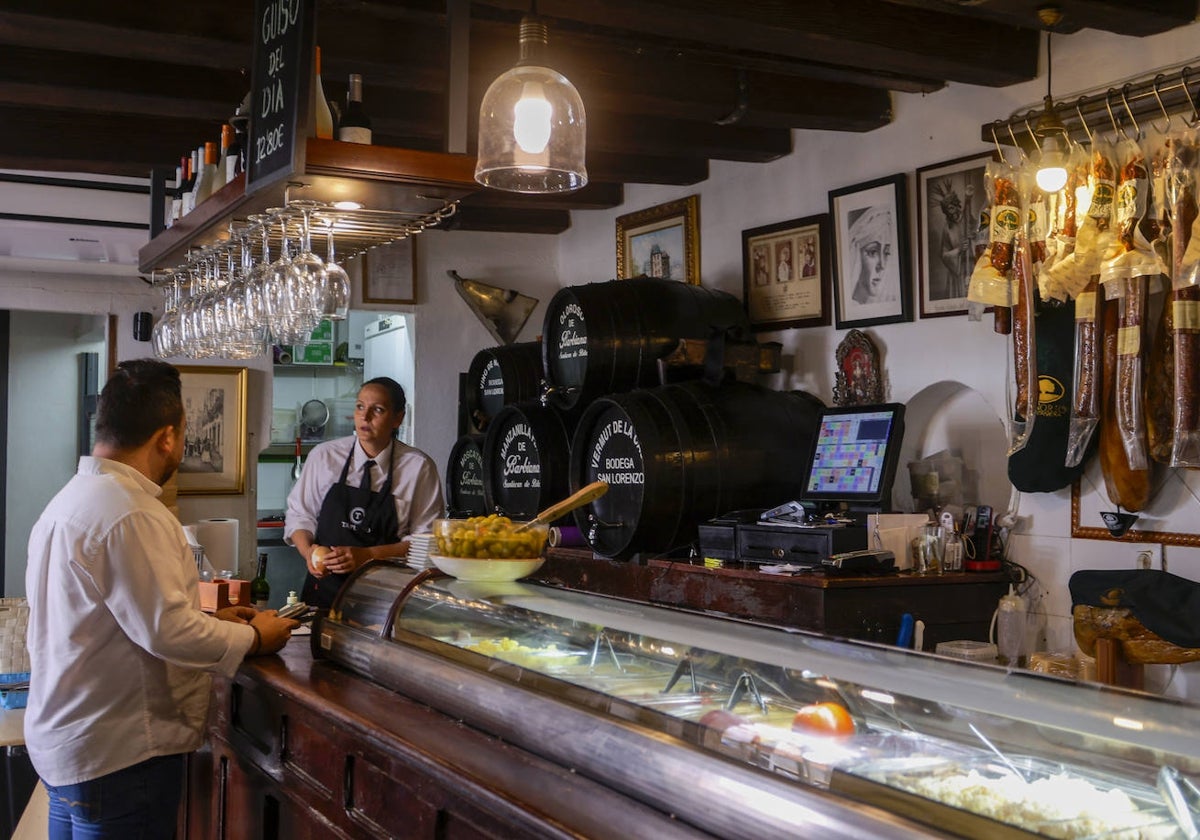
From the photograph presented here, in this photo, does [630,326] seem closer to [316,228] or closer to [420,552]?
[316,228]

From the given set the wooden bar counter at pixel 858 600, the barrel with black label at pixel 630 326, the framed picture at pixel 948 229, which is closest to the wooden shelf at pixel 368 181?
the wooden bar counter at pixel 858 600

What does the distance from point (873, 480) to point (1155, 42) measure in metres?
1.71

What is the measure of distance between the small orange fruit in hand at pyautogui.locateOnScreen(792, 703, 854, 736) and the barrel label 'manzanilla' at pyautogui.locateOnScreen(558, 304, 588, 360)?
11.9ft

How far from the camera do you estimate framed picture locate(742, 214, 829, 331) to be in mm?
5387

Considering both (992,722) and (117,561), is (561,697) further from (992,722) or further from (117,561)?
(117,561)

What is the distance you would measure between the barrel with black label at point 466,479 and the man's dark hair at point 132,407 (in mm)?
3407

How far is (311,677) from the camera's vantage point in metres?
3.26

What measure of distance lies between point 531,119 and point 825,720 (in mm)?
1425

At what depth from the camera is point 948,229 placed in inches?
186

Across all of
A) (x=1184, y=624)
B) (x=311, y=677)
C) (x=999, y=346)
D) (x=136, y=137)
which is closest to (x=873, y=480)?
(x=999, y=346)

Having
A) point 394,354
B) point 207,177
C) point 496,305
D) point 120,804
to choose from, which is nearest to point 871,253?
point 207,177

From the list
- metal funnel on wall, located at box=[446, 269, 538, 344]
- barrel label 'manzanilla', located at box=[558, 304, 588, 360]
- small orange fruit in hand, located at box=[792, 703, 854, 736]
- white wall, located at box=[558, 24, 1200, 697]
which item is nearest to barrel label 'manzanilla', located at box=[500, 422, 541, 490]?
barrel label 'manzanilla', located at box=[558, 304, 588, 360]

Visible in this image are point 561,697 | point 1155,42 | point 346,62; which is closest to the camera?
point 561,697

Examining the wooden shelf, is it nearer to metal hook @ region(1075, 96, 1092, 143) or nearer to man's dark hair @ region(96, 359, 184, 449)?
man's dark hair @ region(96, 359, 184, 449)
